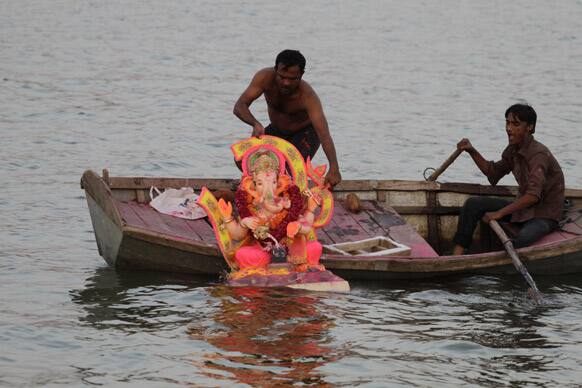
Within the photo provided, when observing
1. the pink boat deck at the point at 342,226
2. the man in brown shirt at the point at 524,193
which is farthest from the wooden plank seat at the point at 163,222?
the man in brown shirt at the point at 524,193

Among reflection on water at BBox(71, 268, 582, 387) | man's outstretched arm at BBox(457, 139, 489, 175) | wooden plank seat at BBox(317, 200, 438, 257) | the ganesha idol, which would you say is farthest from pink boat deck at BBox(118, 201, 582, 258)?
man's outstretched arm at BBox(457, 139, 489, 175)

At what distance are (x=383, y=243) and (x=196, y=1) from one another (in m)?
24.8

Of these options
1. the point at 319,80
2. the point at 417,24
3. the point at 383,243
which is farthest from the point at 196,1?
the point at 383,243

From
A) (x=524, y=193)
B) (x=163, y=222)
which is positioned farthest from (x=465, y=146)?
(x=163, y=222)

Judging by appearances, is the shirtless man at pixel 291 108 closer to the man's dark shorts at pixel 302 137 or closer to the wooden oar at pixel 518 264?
the man's dark shorts at pixel 302 137

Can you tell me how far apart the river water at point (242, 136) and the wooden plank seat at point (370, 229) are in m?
0.44

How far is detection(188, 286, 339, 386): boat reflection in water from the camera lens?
8.50 m

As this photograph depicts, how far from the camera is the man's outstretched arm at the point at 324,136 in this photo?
429 inches

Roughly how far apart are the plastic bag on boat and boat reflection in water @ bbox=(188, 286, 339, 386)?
40.2 inches

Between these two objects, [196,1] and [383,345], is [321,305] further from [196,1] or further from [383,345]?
[196,1]

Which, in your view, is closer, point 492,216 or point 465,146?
point 492,216

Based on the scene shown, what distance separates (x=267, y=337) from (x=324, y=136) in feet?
7.84

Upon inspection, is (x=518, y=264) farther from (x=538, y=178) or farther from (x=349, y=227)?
(x=349, y=227)

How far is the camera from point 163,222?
432 inches
